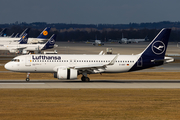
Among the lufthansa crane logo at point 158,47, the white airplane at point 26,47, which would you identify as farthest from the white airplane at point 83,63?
the white airplane at point 26,47

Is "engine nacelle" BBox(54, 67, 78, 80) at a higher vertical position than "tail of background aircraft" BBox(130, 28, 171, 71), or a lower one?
lower

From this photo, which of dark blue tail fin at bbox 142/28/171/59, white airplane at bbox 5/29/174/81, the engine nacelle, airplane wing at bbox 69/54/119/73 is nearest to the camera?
the engine nacelle

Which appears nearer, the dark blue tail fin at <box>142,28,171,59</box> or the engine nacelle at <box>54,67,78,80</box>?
the engine nacelle at <box>54,67,78,80</box>

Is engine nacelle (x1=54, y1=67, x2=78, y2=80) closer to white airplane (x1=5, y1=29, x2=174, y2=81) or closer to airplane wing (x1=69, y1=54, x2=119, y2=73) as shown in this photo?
white airplane (x1=5, y1=29, x2=174, y2=81)

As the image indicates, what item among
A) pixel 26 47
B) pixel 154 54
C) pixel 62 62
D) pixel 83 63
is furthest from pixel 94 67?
pixel 26 47

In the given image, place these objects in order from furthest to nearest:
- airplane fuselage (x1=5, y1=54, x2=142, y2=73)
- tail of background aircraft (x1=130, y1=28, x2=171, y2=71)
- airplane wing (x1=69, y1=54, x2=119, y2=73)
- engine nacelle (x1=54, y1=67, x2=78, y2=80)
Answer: tail of background aircraft (x1=130, y1=28, x2=171, y2=71) → airplane fuselage (x1=5, y1=54, x2=142, y2=73) → airplane wing (x1=69, y1=54, x2=119, y2=73) → engine nacelle (x1=54, y1=67, x2=78, y2=80)

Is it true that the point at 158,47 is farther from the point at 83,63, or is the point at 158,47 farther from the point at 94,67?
the point at 83,63

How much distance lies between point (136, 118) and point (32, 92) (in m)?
14.3

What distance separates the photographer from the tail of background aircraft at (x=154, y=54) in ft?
153

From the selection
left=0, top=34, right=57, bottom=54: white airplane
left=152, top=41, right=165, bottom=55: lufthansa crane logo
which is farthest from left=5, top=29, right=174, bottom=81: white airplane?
left=0, top=34, right=57, bottom=54: white airplane

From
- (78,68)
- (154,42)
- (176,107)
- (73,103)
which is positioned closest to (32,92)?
(73,103)

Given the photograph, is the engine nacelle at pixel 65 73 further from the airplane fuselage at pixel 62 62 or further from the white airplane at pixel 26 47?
the white airplane at pixel 26 47

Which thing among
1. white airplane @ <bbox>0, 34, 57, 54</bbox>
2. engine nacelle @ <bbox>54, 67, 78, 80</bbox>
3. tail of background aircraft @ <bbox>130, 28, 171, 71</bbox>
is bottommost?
engine nacelle @ <bbox>54, 67, 78, 80</bbox>

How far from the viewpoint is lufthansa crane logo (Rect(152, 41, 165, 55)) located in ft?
155
